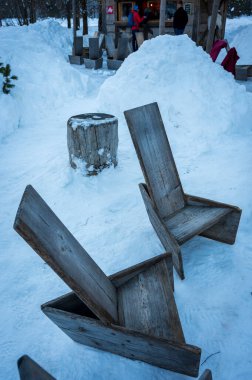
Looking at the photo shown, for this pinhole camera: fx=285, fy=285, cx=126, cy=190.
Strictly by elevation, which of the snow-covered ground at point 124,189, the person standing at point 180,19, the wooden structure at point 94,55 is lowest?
the snow-covered ground at point 124,189

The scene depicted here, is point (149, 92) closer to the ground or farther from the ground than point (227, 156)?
farther from the ground

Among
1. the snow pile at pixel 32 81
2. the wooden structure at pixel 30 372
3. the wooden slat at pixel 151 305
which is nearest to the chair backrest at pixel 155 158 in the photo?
the wooden slat at pixel 151 305

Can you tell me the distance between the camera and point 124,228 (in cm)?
336

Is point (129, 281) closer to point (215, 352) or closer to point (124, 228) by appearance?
point (215, 352)

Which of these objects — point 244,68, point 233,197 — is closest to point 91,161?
point 233,197

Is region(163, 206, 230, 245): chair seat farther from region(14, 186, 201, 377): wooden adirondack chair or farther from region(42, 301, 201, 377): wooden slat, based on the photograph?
region(42, 301, 201, 377): wooden slat

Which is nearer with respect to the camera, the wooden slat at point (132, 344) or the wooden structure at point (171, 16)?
the wooden slat at point (132, 344)

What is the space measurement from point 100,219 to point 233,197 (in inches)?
70.7

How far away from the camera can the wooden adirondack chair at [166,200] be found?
2.78 metres

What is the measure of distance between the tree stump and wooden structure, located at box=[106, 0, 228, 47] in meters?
10.8

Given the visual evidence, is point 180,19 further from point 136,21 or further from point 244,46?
point 244,46

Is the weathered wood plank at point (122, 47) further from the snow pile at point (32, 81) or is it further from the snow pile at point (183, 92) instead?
the snow pile at point (183, 92)

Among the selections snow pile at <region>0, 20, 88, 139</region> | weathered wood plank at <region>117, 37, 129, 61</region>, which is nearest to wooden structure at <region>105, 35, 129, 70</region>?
weathered wood plank at <region>117, 37, 129, 61</region>

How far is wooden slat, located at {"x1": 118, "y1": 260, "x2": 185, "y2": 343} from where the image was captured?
1921 mm
